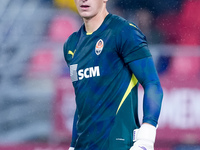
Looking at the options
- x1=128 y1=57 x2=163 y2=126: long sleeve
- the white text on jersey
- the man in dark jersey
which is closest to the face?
the man in dark jersey

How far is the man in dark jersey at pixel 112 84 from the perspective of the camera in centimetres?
276

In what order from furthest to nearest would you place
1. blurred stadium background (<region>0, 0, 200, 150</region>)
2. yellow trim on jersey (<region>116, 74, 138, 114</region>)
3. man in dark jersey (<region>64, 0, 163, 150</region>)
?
1. blurred stadium background (<region>0, 0, 200, 150</region>)
2. yellow trim on jersey (<region>116, 74, 138, 114</region>)
3. man in dark jersey (<region>64, 0, 163, 150</region>)

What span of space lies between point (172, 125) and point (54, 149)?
1803 millimetres

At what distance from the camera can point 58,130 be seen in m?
7.26

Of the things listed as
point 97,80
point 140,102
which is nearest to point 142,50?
point 97,80

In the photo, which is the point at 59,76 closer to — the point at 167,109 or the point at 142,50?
the point at 167,109

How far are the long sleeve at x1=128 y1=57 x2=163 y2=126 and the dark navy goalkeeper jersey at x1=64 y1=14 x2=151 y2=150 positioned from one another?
0.05 metres

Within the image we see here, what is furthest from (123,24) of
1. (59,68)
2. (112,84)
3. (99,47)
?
(59,68)

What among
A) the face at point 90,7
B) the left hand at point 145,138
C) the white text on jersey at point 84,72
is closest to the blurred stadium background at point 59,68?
the white text on jersey at point 84,72

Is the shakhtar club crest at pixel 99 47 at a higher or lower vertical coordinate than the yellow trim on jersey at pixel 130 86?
higher

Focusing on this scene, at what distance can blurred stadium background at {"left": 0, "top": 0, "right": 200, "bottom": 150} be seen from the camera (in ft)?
23.6

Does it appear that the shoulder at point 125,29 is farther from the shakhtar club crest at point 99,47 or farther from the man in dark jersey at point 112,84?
the shakhtar club crest at point 99,47

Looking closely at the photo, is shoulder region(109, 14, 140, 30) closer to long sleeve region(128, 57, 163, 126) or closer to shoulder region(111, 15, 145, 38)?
shoulder region(111, 15, 145, 38)

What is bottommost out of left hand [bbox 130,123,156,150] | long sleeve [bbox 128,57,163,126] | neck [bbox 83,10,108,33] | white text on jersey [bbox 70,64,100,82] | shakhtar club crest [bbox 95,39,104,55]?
left hand [bbox 130,123,156,150]
